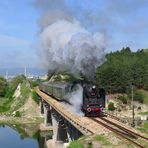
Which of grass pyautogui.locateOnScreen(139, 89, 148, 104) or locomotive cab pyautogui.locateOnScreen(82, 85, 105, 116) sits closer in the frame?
locomotive cab pyautogui.locateOnScreen(82, 85, 105, 116)

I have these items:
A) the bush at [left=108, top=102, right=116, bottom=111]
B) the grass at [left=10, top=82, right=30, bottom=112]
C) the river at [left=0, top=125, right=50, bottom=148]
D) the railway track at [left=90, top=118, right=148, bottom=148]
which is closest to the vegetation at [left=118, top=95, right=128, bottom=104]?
the bush at [left=108, top=102, right=116, bottom=111]

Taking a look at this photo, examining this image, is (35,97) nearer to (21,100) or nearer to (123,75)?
(21,100)

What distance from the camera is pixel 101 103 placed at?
4850 cm

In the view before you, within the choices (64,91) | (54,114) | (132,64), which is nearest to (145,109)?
(132,64)

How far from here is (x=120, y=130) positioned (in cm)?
3828

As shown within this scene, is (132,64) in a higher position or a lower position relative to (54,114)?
higher

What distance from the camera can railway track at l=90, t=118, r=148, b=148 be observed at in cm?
3355

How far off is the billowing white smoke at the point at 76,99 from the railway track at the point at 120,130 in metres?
4.72

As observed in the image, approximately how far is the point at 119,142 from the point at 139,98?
78357mm

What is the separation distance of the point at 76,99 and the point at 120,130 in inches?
521

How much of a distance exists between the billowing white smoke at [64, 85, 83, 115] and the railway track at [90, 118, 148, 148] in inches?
186

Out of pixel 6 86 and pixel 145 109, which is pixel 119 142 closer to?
pixel 145 109

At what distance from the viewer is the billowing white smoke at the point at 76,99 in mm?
49375

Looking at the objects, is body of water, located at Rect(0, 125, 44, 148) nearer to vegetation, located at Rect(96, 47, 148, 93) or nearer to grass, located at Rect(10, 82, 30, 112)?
grass, located at Rect(10, 82, 30, 112)
